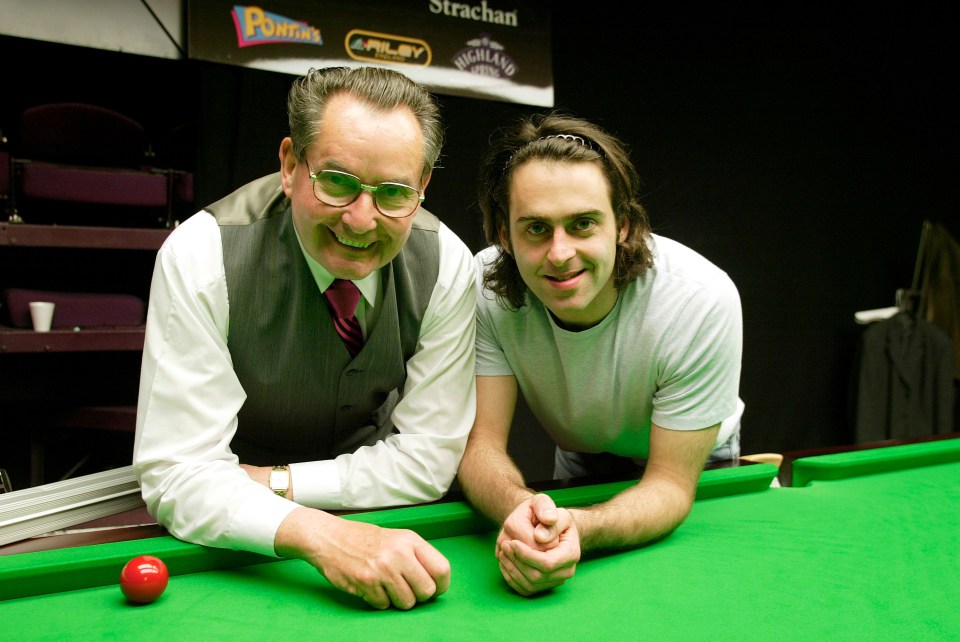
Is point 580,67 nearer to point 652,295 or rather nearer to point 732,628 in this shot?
point 652,295

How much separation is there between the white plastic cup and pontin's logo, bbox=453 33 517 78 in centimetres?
184

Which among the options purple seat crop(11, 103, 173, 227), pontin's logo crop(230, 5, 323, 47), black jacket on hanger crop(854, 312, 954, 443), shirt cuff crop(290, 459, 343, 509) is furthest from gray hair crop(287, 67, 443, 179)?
black jacket on hanger crop(854, 312, 954, 443)

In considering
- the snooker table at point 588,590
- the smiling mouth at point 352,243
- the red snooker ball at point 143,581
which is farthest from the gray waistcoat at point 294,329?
the red snooker ball at point 143,581

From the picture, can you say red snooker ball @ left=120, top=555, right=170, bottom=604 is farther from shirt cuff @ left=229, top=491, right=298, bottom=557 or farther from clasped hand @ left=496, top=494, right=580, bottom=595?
clasped hand @ left=496, top=494, right=580, bottom=595

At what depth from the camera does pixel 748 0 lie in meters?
4.04

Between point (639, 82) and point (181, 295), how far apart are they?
292 cm

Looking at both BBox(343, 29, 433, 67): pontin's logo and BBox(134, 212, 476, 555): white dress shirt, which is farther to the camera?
BBox(343, 29, 433, 67): pontin's logo

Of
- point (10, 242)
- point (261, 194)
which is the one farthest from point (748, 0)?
point (10, 242)

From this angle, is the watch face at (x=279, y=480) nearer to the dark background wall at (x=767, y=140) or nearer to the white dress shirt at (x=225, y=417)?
the white dress shirt at (x=225, y=417)

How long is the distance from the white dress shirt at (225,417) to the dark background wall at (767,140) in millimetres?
1822

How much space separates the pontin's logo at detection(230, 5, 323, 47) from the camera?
2.82 metres

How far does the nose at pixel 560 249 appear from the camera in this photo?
156 cm

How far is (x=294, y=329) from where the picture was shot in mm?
1611

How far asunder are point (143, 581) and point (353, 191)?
0.73 meters
